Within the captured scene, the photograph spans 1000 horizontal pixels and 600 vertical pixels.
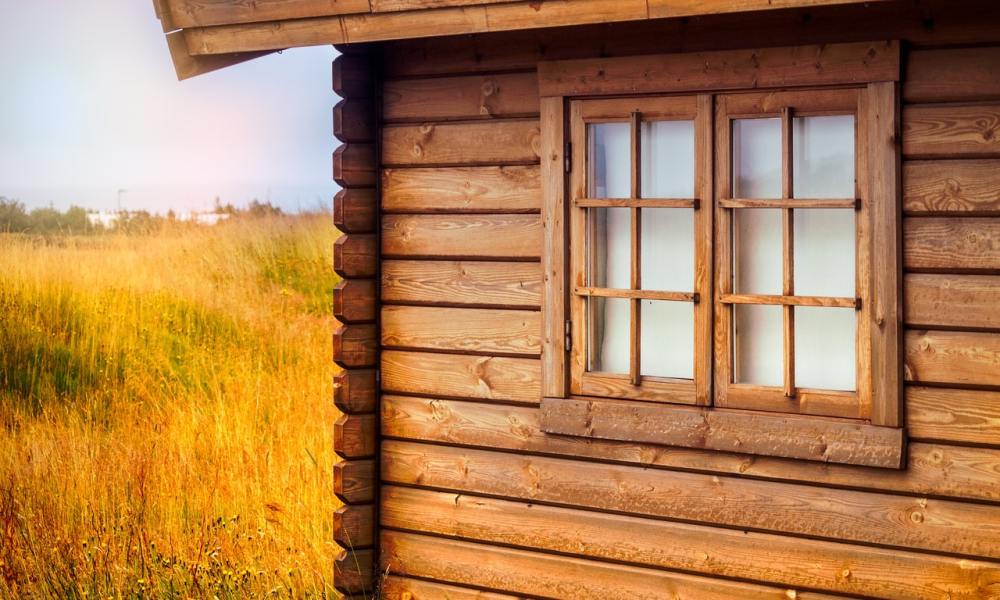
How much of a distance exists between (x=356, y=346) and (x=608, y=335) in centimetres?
124

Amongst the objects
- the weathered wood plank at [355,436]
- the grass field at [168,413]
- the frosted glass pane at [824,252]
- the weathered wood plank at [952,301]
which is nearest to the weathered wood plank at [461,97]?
the frosted glass pane at [824,252]

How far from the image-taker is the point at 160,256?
44.2 ft

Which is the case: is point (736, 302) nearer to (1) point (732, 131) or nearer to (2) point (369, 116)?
(1) point (732, 131)

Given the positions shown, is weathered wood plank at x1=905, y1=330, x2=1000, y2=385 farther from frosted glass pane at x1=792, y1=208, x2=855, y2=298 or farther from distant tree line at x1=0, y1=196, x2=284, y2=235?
distant tree line at x1=0, y1=196, x2=284, y2=235

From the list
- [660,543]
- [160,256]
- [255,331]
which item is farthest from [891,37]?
[160,256]

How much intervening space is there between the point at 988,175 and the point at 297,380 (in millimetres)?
7174

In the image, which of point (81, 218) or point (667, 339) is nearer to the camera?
point (667, 339)

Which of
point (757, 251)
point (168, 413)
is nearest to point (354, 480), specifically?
point (757, 251)

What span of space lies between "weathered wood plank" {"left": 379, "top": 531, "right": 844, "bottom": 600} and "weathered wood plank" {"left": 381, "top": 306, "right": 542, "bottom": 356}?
35.9 inches

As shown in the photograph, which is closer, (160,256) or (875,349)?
(875,349)

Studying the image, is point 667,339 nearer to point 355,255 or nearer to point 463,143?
point 463,143

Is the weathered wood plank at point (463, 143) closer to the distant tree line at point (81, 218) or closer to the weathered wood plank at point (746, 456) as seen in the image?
the weathered wood plank at point (746, 456)

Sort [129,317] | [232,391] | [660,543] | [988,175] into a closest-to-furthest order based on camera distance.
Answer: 1. [988,175]
2. [660,543]
3. [232,391]
4. [129,317]

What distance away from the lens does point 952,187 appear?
13.4 feet
